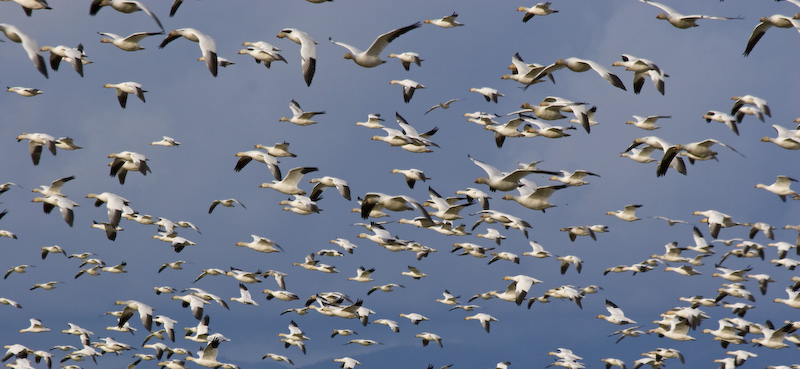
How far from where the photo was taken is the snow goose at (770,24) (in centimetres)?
2629

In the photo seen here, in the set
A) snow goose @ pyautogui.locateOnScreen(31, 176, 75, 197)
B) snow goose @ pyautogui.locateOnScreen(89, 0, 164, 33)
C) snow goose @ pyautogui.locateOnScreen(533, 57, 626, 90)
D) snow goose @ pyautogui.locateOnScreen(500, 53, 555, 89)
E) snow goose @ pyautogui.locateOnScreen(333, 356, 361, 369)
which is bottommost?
snow goose @ pyautogui.locateOnScreen(333, 356, 361, 369)

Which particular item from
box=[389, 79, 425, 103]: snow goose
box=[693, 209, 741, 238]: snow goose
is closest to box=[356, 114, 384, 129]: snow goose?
box=[389, 79, 425, 103]: snow goose

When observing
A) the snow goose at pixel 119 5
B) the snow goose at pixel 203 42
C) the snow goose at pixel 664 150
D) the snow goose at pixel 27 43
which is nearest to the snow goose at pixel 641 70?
the snow goose at pixel 664 150

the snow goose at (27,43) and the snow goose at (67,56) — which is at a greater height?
the snow goose at (27,43)

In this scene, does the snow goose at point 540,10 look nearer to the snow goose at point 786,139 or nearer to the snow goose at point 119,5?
the snow goose at point 786,139

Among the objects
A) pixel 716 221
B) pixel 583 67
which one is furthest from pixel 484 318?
pixel 583 67

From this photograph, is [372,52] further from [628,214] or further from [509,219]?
[628,214]

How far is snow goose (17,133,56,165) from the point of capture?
32688 millimetres

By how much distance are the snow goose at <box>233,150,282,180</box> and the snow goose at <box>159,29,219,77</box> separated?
5.64 metres

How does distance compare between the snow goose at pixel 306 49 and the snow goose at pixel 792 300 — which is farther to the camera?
the snow goose at pixel 792 300

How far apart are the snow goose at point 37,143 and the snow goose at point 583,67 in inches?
595

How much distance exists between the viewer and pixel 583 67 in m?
27.3

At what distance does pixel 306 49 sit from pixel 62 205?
34.7 ft

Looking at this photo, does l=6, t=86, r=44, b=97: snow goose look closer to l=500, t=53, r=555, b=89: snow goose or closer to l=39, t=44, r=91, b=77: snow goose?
l=39, t=44, r=91, b=77: snow goose
